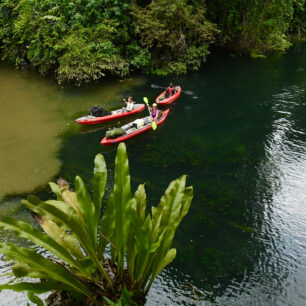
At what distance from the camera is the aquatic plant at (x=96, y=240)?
243cm

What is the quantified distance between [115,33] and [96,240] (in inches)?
523

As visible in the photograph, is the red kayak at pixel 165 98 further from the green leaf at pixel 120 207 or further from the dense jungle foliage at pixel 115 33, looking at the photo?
the green leaf at pixel 120 207

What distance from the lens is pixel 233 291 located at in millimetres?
5574

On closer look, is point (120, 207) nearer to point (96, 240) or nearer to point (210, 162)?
point (96, 240)

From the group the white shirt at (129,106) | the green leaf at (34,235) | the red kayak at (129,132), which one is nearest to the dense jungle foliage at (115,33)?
the white shirt at (129,106)

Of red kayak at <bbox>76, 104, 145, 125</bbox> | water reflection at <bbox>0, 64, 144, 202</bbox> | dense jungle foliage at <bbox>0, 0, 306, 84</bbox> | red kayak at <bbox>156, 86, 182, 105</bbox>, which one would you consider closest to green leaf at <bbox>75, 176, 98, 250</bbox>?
water reflection at <bbox>0, 64, 144, 202</bbox>

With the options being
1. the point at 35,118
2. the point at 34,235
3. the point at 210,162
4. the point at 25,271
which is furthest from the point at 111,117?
the point at 25,271

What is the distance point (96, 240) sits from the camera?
8.69 feet

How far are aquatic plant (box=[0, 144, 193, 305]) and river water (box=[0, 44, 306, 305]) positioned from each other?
0.74 metres

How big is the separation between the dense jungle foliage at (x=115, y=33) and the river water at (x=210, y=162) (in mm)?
986

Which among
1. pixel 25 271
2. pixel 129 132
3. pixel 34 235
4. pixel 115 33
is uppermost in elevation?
pixel 115 33

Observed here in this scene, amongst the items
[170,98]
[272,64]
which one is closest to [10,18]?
[170,98]

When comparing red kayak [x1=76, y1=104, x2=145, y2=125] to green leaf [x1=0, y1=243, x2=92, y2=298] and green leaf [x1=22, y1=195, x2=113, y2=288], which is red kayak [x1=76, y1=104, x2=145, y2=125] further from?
green leaf [x1=0, y1=243, x2=92, y2=298]

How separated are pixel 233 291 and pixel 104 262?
3.64 m
